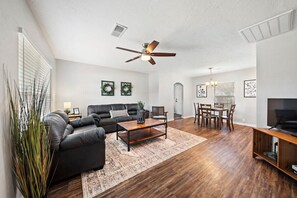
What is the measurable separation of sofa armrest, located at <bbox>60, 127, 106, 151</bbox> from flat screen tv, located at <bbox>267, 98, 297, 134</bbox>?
307 cm

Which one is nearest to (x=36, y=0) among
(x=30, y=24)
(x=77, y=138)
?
(x=30, y=24)

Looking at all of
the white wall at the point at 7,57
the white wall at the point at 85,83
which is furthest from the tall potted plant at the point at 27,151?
the white wall at the point at 85,83

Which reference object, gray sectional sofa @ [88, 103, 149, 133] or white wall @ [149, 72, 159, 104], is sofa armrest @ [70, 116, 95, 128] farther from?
white wall @ [149, 72, 159, 104]

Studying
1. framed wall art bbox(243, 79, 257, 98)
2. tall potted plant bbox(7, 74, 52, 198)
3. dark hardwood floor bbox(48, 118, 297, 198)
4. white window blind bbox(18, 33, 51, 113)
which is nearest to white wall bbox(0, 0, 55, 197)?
tall potted plant bbox(7, 74, 52, 198)

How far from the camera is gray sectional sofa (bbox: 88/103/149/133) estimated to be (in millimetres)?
3588

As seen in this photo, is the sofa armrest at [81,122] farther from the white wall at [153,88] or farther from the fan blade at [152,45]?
the white wall at [153,88]

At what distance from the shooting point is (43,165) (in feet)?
3.68

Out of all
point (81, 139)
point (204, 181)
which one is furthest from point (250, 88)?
point (81, 139)

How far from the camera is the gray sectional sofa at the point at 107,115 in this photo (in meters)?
3.59

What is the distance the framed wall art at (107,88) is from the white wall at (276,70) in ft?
15.4

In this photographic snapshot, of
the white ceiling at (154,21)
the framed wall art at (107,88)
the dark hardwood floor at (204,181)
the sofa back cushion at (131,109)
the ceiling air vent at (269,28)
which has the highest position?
the white ceiling at (154,21)

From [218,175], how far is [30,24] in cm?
365

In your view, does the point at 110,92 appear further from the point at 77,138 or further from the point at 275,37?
the point at 275,37

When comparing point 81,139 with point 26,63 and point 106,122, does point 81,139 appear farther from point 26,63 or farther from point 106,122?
point 106,122
